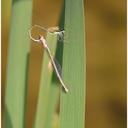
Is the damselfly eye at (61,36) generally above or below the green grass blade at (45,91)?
above

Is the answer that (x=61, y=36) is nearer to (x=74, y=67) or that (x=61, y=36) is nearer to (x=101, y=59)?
(x=74, y=67)

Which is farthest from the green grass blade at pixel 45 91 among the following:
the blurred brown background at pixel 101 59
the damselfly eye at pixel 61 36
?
the blurred brown background at pixel 101 59

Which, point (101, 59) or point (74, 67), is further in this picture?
point (101, 59)

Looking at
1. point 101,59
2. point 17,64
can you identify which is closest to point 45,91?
point 17,64

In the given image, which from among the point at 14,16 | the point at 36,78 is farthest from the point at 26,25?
the point at 36,78

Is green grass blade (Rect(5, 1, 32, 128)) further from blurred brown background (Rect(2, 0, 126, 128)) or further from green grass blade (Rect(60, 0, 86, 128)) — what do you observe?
blurred brown background (Rect(2, 0, 126, 128))

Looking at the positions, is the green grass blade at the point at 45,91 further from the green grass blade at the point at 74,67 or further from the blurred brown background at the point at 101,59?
the blurred brown background at the point at 101,59

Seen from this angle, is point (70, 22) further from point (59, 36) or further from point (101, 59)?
point (101, 59)
